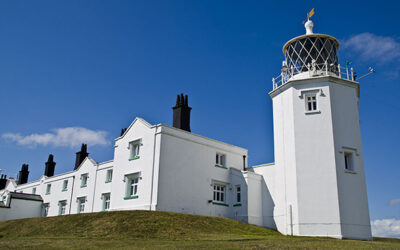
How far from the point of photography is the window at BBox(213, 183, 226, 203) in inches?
1065

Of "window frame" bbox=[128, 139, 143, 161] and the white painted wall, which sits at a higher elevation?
"window frame" bbox=[128, 139, 143, 161]

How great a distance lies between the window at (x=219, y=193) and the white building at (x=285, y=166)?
0.08 m

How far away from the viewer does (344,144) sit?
21.2 metres

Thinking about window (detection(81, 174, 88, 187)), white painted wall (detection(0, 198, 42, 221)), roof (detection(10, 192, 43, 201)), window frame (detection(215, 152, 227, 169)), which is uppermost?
window frame (detection(215, 152, 227, 169))

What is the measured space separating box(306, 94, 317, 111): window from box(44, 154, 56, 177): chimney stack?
33880 mm

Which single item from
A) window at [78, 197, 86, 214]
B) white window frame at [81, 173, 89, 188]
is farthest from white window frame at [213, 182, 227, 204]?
white window frame at [81, 173, 89, 188]

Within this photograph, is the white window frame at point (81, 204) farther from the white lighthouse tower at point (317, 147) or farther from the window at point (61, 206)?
the white lighthouse tower at point (317, 147)

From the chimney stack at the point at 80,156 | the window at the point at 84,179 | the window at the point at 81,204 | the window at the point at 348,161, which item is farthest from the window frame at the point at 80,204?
the window at the point at 348,161

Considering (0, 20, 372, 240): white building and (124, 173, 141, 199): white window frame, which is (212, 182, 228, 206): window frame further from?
(124, 173, 141, 199): white window frame

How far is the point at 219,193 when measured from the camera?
2736 centimetres

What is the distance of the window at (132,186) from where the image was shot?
1006 inches

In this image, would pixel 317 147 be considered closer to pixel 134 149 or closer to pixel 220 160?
pixel 220 160

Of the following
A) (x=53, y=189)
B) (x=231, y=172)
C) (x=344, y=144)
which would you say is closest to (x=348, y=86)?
(x=344, y=144)

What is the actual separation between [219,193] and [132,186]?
660 centimetres
